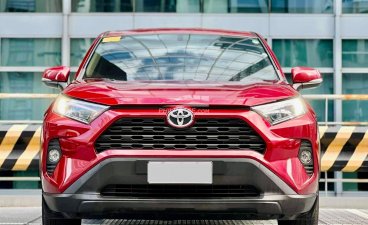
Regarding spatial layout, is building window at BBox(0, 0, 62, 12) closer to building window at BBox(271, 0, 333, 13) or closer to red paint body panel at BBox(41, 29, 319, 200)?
building window at BBox(271, 0, 333, 13)

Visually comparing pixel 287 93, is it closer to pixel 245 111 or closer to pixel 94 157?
pixel 245 111

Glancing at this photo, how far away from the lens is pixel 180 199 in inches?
175

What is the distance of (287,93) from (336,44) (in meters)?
15.3

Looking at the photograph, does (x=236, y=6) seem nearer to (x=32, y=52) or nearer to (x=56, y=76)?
(x=32, y=52)

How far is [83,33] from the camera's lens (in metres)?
19.7

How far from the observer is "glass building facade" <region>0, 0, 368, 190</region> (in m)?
19.7

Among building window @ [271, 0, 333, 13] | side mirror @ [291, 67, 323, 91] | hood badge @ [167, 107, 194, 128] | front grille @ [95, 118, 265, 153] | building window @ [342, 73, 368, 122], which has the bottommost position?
building window @ [342, 73, 368, 122]

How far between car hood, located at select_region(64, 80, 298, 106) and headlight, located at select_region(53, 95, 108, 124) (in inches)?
1.5

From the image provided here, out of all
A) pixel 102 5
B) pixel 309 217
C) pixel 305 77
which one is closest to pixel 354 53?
pixel 102 5

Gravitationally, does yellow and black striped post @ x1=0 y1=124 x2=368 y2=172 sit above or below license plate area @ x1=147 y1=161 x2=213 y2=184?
below

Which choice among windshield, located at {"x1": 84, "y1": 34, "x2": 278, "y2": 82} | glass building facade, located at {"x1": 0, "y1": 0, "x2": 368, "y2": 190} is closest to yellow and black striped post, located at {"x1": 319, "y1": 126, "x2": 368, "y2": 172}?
windshield, located at {"x1": 84, "y1": 34, "x2": 278, "y2": 82}

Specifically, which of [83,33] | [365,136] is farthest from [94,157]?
[83,33]

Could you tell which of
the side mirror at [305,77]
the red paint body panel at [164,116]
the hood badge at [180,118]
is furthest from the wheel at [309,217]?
the side mirror at [305,77]

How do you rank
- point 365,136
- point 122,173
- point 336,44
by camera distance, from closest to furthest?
1. point 122,173
2. point 365,136
3. point 336,44
